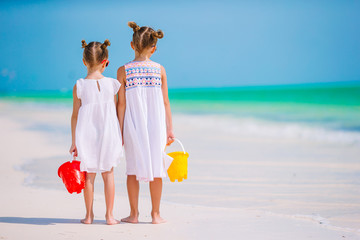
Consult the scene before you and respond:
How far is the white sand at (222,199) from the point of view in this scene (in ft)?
11.0

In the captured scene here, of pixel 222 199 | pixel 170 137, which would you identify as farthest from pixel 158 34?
pixel 222 199

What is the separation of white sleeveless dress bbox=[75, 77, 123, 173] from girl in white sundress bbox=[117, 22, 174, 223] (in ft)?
0.40

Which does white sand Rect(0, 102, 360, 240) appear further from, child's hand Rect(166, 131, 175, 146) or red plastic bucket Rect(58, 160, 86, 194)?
child's hand Rect(166, 131, 175, 146)

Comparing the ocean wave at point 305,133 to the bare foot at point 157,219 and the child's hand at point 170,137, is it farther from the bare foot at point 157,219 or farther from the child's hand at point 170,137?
the bare foot at point 157,219

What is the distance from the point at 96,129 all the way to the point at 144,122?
340 mm

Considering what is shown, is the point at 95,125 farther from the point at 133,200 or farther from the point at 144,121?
the point at 133,200

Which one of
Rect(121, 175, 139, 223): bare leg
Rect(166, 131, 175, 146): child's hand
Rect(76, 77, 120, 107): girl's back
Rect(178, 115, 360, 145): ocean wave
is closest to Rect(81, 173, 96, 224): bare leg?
Rect(121, 175, 139, 223): bare leg

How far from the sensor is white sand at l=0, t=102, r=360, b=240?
335 cm

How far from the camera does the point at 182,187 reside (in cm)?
523

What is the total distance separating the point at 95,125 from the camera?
134 inches

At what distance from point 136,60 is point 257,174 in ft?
9.55

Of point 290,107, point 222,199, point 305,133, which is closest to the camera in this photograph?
point 222,199

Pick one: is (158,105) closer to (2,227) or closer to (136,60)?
(136,60)

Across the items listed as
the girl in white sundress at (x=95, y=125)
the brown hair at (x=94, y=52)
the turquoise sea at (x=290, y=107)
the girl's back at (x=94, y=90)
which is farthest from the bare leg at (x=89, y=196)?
the turquoise sea at (x=290, y=107)
